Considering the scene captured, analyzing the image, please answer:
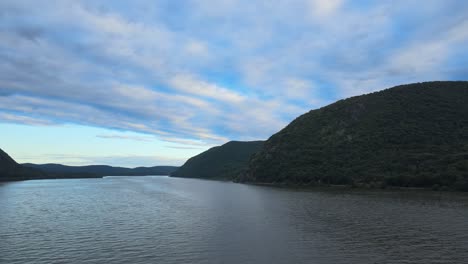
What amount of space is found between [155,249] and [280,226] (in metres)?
16.6

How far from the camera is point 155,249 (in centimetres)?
3041

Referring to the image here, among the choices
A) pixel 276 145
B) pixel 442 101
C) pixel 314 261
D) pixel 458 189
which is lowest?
pixel 314 261

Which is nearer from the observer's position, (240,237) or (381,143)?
(240,237)

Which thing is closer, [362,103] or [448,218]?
[448,218]

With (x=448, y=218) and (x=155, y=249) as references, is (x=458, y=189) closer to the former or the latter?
(x=448, y=218)

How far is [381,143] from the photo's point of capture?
445ft

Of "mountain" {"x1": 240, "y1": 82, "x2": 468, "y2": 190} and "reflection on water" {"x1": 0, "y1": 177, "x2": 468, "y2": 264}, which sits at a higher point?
"mountain" {"x1": 240, "y1": 82, "x2": 468, "y2": 190}

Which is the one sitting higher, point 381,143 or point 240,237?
point 381,143

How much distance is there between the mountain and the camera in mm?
108381

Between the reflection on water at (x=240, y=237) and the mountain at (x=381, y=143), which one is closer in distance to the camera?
the reflection on water at (x=240, y=237)

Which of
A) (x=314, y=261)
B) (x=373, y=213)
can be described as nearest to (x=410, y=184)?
(x=373, y=213)

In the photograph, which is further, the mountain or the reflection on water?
the mountain

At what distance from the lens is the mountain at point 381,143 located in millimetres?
108381

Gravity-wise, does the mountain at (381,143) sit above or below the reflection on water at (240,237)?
above
